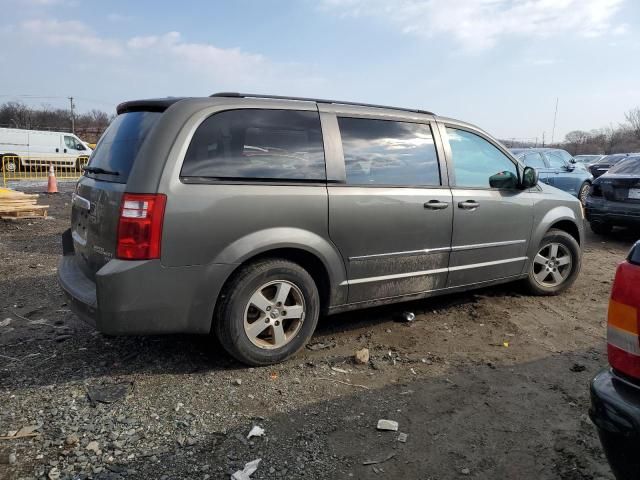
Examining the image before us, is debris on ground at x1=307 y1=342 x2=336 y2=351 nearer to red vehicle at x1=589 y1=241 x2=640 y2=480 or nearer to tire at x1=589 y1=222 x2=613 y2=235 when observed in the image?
red vehicle at x1=589 y1=241 x2=640 y2=480

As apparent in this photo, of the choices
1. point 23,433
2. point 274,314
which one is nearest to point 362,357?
point 274,314

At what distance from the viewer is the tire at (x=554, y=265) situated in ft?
17.1

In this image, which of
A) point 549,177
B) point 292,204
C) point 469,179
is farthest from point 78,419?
point 549,177

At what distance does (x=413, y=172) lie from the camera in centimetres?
417

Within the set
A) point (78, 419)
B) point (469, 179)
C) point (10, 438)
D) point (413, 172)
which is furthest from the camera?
→ point (469, 179)

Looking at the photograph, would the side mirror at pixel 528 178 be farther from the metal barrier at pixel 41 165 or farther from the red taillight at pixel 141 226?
the metal barrier at pixel 41 165

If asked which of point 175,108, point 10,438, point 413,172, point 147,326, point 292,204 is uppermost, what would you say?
point 175,108

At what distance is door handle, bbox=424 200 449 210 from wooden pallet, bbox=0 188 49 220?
335 inches

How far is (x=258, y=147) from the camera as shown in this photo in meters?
3.43

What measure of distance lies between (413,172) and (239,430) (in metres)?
2.49

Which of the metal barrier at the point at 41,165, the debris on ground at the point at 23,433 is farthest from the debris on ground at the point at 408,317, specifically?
the metal barrier at the point at 41,165

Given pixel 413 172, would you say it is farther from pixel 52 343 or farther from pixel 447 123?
pixel 52 343

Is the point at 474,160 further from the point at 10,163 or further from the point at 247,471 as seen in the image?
the point at 10,163

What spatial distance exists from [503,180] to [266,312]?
2665mm
